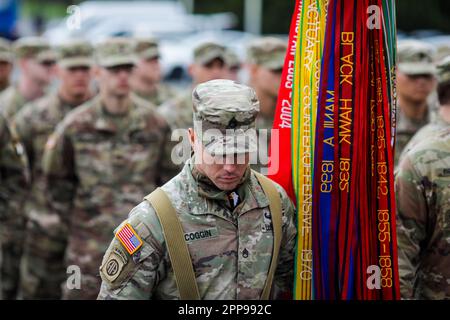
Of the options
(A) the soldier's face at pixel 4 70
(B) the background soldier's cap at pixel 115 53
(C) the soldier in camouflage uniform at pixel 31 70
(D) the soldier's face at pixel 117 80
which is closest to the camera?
(D) the soldier's face at pixel 117 80

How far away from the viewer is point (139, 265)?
13.5 feet

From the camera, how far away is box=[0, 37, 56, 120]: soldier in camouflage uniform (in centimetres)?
1185

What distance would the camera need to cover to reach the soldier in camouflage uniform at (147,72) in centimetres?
1152

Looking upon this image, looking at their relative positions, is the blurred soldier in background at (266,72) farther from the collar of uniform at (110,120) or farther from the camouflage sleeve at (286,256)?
the camouflage sleeve at (286,256)

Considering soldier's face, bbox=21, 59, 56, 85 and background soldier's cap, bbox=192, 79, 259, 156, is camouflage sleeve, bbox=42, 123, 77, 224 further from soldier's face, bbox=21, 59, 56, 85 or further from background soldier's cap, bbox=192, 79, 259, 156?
soldier's face, bbox=21, 59, 56, 85

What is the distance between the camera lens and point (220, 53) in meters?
9.95

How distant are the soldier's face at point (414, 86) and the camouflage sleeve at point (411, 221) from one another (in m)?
3.27

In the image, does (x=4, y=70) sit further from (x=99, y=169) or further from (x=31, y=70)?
(x=99, y=169)

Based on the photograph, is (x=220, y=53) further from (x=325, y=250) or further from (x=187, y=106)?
(x=325, y=250)

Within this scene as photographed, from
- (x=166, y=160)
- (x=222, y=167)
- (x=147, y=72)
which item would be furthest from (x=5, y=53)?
(x=222, y=167)

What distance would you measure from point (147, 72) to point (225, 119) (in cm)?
768

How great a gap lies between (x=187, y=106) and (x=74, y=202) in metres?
2.02

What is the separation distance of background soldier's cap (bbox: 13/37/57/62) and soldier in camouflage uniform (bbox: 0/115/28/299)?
11.6 feet

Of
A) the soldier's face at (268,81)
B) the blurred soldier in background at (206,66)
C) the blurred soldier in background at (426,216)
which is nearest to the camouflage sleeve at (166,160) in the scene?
the soldier's face at (268,81)
